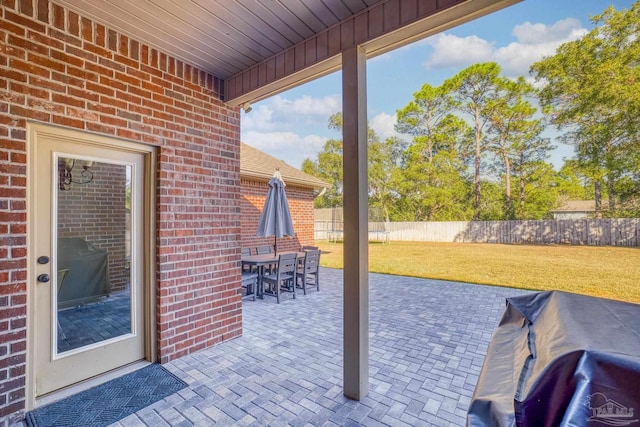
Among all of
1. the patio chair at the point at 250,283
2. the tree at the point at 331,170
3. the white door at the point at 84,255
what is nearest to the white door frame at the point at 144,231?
the white door at the point at 84,255

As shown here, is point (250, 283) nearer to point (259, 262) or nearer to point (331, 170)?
point (259, 262)

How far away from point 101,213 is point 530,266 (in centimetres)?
1074

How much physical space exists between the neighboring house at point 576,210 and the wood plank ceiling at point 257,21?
12624 millimetres

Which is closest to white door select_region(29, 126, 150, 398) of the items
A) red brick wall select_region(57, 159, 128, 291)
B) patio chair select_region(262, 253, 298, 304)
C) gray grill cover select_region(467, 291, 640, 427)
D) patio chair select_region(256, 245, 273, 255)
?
red brick wall select_region(57, 159, 128, 291)

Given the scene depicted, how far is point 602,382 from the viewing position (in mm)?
828

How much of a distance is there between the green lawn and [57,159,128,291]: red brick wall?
7.26 meters

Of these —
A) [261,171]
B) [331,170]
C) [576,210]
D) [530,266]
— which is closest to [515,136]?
[576,210]

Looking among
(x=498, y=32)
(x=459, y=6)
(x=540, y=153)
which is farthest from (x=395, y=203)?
(x=459, y=6)

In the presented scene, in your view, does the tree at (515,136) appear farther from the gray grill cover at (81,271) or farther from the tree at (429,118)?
the gray grill cover at (81,271)

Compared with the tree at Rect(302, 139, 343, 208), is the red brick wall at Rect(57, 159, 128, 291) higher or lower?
lower

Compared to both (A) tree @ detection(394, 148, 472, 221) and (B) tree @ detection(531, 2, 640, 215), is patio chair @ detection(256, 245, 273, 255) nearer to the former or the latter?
(B) tree @ detection(531, 2, 640, 215)

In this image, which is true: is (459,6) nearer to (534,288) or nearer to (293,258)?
(293,258)

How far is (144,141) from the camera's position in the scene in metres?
2.89

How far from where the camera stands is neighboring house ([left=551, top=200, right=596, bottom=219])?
1083 centimetres
